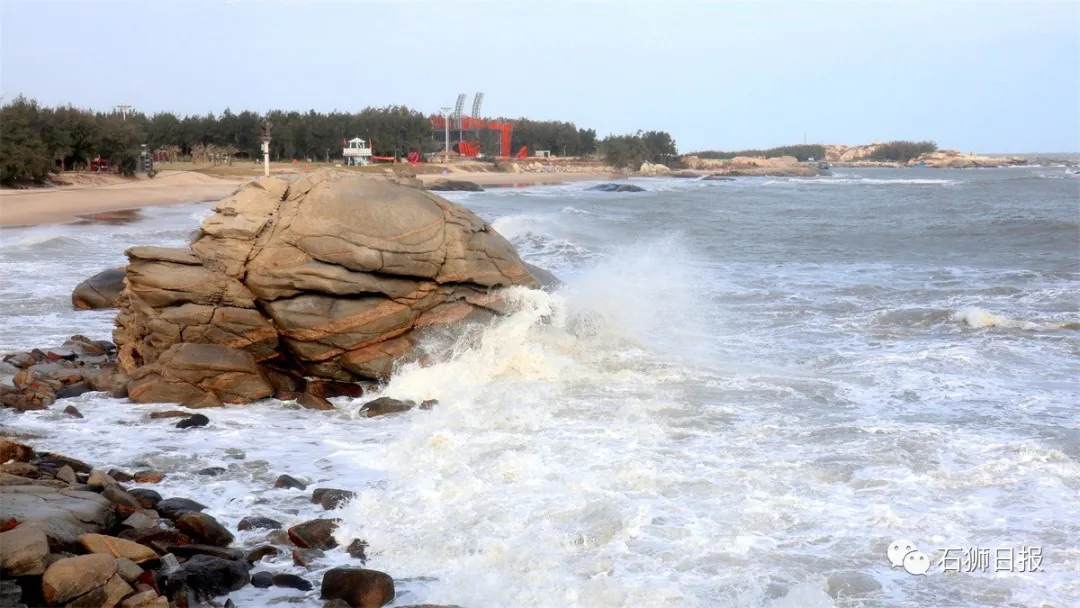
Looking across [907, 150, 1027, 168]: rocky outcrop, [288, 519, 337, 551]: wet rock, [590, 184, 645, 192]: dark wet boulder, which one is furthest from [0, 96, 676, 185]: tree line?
[907, 150, 1027, 168]: rocky outcrop

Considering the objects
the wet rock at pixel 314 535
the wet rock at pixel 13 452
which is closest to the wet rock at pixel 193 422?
the wet rock at pixel 13 452

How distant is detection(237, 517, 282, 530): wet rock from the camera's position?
6066 millimetres

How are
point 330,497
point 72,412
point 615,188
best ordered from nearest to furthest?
point 330,497, point 72,412, point 615,188

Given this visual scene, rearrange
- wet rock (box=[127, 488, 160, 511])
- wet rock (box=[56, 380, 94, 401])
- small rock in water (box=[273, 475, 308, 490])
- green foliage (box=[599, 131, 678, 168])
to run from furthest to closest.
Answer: green foliage (box=[599, 131, 678, 168]) → wet rock (box=[56, 380, 94, 401]) → small rock in water (box=[273, 475, 308, 490]) → wet rock (box=[127, 488, 160, 511])

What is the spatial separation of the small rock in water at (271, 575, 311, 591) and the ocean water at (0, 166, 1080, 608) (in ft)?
0.41

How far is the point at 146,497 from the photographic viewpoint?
20.5 feet

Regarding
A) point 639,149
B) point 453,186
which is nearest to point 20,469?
point 453,186

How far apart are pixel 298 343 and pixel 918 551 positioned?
6.23 metres

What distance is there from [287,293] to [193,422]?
71.1 inches

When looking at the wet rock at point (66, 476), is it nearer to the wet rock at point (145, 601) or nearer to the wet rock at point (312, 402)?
the wet rock at point (145, 601)

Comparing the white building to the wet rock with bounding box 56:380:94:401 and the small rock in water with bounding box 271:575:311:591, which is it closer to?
the wet rock with bounding box 56:380:94:401

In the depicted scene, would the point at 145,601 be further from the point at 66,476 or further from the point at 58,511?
the point at 66,476

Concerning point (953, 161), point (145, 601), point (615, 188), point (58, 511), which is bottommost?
point (145, 601)

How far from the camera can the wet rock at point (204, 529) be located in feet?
18.9
